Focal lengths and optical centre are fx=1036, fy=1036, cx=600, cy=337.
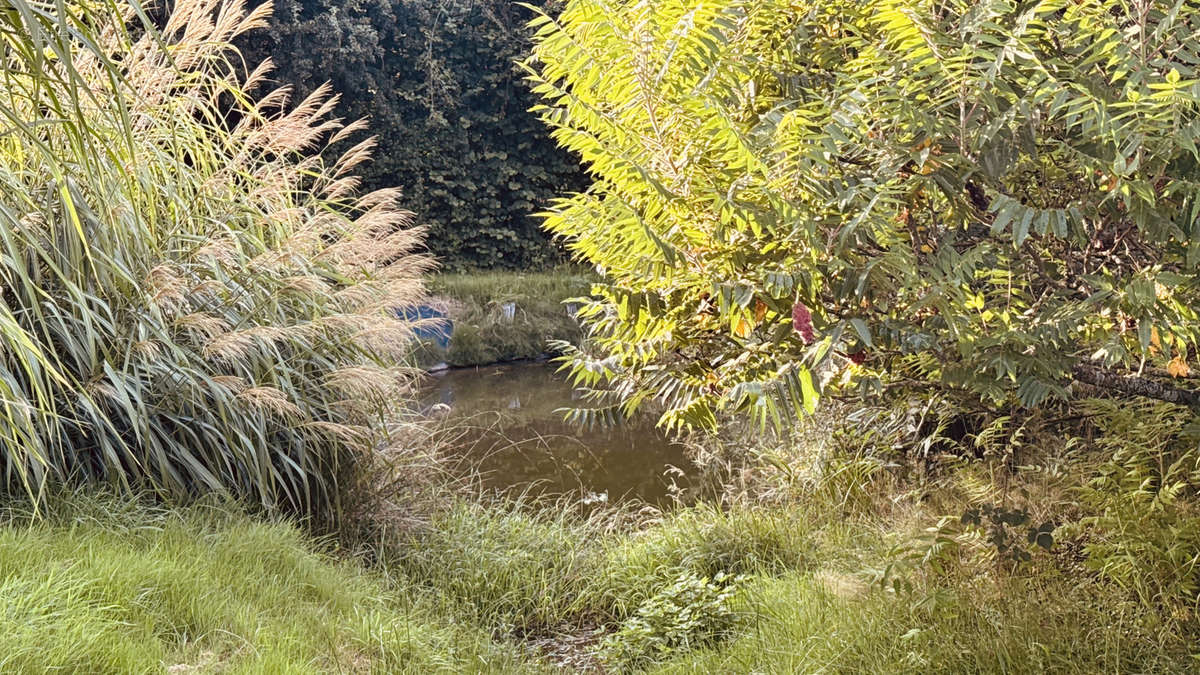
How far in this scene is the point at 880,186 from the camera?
164 cm

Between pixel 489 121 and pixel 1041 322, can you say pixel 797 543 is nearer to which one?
pixel 1041 322

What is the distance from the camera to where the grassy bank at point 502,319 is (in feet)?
33.7

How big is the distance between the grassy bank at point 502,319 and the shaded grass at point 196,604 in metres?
6.85

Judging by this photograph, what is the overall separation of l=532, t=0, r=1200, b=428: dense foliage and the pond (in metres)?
2.38

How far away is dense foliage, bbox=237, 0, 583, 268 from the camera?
42.7 feet

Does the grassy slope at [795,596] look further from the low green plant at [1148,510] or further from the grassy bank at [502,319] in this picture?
the grassy bank at [502,319]

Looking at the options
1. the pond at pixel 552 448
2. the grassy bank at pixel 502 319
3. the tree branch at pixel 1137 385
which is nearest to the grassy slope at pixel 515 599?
the tree branch at pixel 1137 385

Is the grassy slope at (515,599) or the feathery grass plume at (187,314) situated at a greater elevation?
the feathery grass plume at (187,314)

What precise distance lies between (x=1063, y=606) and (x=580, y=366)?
4.52ft

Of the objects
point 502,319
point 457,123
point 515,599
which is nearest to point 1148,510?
point 515,599

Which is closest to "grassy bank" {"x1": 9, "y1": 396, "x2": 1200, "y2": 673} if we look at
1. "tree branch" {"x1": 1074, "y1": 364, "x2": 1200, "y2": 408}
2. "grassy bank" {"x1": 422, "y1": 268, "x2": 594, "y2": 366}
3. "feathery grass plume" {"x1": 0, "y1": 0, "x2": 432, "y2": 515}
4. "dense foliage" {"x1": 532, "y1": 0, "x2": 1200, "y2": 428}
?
"feathery grass plume" {"x1": 0, "y1": 0, "x2": 432, "y2": 515}

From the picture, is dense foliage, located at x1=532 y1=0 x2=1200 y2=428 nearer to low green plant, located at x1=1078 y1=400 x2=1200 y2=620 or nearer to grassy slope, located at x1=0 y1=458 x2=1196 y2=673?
low green plant, located at x1=1078 y1=400 x2=1200 y2=620

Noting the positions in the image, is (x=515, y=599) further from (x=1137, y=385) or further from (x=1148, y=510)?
(x=1137, y=385)

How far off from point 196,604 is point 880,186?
1837 millimetres
